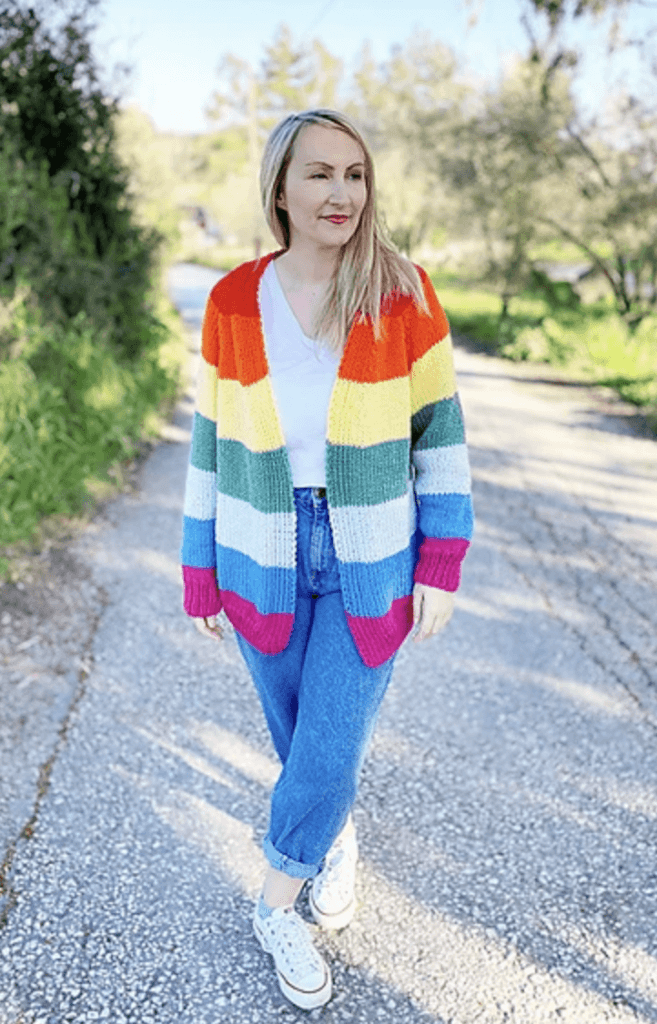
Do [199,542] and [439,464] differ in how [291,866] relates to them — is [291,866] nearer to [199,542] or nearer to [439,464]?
[199,542]

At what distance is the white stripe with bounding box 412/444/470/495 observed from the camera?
173 cm

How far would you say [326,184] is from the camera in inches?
63.3

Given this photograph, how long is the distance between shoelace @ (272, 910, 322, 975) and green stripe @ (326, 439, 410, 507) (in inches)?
41.7

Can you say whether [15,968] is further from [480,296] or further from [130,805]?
[480,296]

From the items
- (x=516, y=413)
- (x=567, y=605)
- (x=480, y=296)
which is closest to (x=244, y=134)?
(x=480, y=296)

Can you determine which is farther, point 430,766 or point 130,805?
point 430,766

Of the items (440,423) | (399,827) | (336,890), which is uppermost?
(440,423)

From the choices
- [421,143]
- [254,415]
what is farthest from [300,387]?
[421,143]

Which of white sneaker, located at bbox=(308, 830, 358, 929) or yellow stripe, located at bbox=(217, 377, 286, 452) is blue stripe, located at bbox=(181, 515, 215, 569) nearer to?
yellow stripe, located at bbox=(217, 377, 286, 452)

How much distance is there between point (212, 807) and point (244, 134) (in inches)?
2710

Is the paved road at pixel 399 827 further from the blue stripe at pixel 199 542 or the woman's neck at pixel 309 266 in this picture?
the woman's neck at pixel 309 266

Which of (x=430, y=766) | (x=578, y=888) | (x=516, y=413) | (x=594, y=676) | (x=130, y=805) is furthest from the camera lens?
(x=516, y=413)

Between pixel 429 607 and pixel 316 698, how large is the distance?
310 millimetres

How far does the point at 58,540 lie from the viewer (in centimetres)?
448
